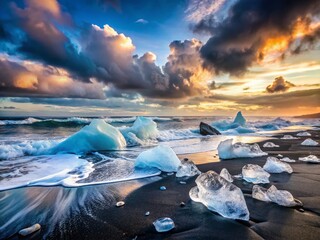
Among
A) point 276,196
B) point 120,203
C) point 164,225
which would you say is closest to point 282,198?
point 276,196

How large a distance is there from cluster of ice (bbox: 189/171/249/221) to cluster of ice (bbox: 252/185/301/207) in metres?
0.54

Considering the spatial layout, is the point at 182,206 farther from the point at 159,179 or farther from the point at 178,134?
the point at 178,134

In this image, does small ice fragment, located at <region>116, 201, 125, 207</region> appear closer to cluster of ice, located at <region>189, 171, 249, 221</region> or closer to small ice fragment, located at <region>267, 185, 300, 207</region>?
cluster of ice, located at <region>189, 171, 249, 221</region>

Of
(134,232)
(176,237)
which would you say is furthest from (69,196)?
A: (176,237)

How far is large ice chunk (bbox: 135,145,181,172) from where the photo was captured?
434 cm

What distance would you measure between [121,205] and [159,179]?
1301mm

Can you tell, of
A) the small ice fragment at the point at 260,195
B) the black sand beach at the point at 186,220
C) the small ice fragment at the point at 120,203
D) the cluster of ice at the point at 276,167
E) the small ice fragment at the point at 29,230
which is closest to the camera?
the black sand beach at the point at 186,220

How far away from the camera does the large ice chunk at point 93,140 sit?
7062 mm

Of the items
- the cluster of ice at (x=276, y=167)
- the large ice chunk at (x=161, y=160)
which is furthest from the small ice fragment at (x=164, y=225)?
the cluster of ice at (x=276, y=167)

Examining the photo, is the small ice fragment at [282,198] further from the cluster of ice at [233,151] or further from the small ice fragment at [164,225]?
the cluster of ice at [233,151]

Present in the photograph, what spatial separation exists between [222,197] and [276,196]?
74 cm

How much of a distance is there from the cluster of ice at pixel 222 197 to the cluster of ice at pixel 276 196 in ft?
1.78

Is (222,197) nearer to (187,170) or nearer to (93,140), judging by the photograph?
(187,170)

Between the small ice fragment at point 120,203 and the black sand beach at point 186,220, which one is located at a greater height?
the black sand beach at point 186,220
